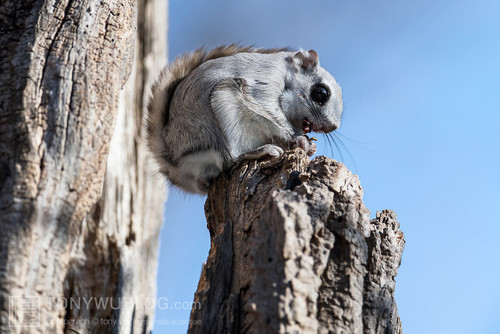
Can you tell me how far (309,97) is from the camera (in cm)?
398

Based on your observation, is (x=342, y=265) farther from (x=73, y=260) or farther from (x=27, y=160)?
(x=73, y=260)

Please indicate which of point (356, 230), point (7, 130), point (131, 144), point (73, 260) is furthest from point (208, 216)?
point (131, 144)

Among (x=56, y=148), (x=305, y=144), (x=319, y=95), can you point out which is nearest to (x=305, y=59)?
(x=319, y=95)

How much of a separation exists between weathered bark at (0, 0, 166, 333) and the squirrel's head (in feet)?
4.74

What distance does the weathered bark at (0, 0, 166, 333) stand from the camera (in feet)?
6.78

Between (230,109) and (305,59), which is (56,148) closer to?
(230,109)

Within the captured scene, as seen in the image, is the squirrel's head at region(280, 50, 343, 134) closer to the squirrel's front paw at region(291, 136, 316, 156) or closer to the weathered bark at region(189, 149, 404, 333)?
the squirrel's front paw at region(291, 136, 316, 156)

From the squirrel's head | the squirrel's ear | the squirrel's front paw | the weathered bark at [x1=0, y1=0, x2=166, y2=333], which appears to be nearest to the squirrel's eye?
the squirrel's head

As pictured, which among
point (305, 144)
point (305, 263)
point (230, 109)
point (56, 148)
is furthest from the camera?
point (305, 144)

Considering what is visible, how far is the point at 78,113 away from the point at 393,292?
150 centimetres

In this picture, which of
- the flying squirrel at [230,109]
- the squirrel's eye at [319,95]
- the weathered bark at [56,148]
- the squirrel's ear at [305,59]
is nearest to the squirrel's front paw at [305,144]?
the flying squirrel at [230,109]

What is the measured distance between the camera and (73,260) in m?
3.09

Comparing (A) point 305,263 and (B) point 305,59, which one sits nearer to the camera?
(A) point 305,263

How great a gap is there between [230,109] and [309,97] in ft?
2.77
